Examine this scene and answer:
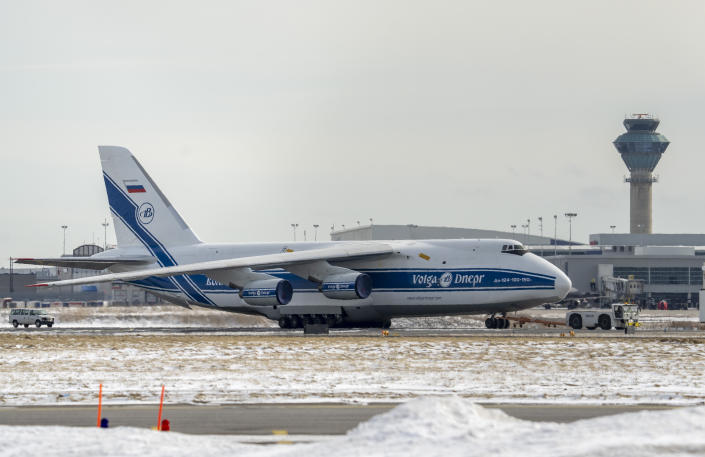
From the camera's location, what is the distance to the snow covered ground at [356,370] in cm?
2120

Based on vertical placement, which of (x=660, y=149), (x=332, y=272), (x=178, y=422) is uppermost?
(x=660, y=149)

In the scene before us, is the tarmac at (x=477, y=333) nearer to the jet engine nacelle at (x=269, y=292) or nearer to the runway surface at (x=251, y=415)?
the jet engine nacelle at (x=269, y=292)

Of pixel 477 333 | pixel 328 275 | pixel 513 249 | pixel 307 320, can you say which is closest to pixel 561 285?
pixel 513 249

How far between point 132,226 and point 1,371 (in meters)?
29.4

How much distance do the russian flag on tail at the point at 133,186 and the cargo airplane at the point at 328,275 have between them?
17.2 inches

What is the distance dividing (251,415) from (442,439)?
621cm

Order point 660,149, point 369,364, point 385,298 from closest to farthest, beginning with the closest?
point 369,364
point 385,298
point 660,149

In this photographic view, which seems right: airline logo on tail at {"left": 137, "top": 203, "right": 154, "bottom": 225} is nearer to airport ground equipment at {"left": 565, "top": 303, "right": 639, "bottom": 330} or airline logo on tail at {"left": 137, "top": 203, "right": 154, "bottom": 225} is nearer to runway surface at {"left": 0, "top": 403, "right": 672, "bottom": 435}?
airport ground equipment at {"left": 565, "top": 303, "right": 639, "bottom": 330}

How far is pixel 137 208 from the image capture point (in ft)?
182

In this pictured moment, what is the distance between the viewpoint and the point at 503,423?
46.4ft

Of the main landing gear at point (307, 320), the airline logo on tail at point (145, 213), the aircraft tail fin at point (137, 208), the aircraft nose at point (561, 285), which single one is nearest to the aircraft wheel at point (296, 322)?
the main landing gear at point (307, 320)

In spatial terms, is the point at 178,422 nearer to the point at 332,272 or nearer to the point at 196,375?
the point at 196,375

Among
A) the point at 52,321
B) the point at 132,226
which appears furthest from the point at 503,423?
the point at 52,321

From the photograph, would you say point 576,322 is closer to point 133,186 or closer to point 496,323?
point 496,323
